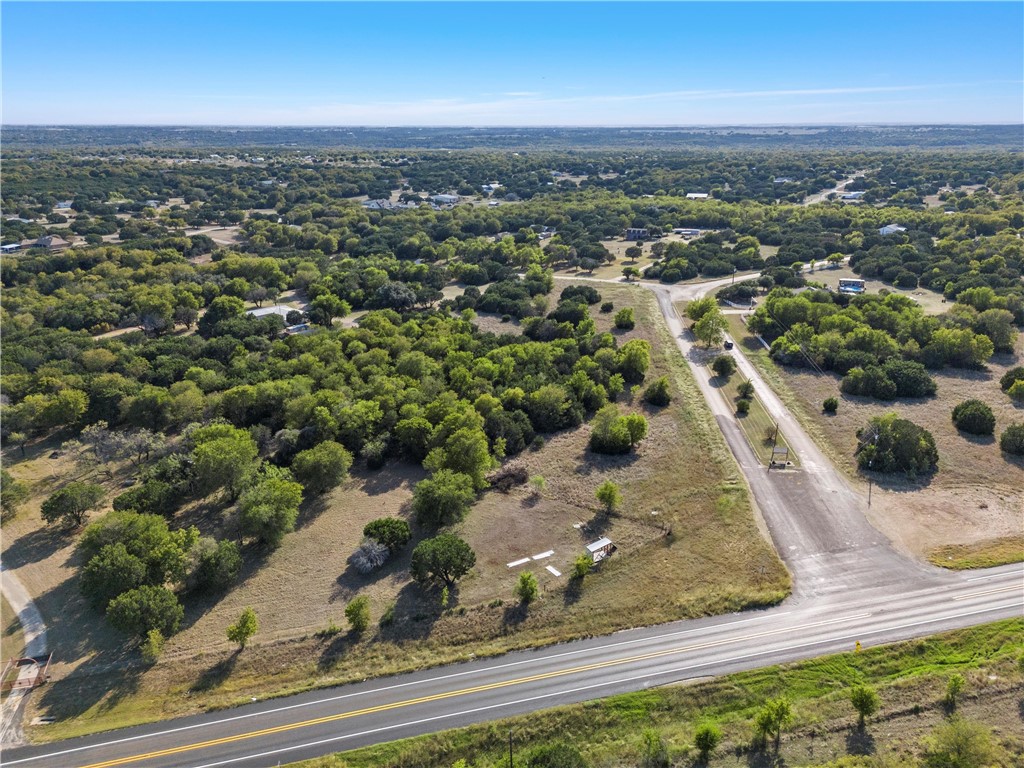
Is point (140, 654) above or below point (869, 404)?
below

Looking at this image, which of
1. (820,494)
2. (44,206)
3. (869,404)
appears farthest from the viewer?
(44,206)

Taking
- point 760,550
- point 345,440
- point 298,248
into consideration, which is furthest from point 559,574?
point 298,248

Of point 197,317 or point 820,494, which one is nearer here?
point 820,494

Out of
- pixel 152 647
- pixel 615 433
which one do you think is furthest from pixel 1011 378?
pixel 152 647

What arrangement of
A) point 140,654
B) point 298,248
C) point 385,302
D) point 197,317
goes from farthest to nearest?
point 298,248 → point 385,302 → point 197,317 → point 140,654

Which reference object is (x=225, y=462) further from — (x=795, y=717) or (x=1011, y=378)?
(x=1011, y=378)

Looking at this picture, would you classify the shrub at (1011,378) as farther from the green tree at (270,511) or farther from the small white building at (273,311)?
the small white building at (273,311)

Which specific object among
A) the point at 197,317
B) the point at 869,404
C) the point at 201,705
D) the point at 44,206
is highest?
the point at 44,206

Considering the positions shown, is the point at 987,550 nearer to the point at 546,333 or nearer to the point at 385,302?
the point at 546,333
